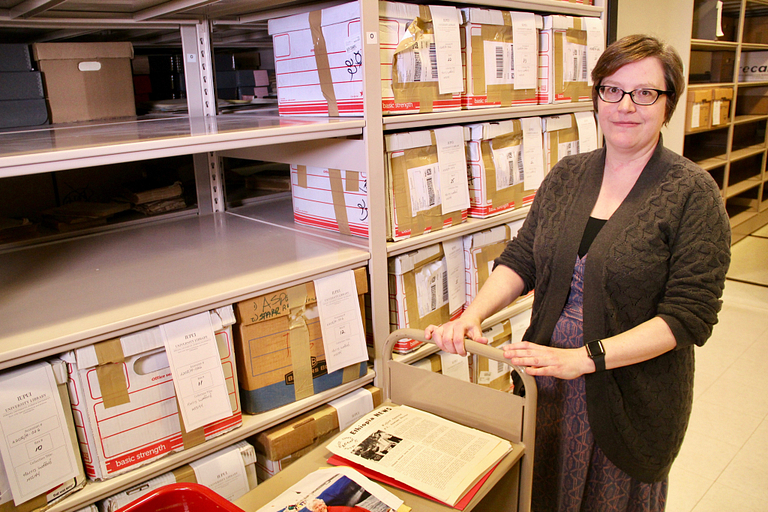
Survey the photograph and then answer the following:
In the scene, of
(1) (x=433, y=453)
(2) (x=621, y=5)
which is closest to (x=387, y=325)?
(1) (x=433, y=453)

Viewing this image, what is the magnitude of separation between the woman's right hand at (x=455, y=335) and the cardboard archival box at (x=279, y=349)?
0.37m

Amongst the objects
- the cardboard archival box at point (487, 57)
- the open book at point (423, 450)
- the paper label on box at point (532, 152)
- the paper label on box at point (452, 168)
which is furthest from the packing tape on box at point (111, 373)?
the paper label on box at point (532, 152)

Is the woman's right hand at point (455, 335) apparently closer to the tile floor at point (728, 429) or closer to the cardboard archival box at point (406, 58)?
the cardboard archival box at point (406, 58)

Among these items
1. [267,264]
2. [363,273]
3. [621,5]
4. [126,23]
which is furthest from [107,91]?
[621,5]

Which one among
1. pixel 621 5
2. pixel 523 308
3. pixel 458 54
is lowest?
pixel 523 308

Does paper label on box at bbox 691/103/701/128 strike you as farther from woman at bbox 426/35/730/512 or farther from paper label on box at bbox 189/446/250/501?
paper label on box at bbox 189/446/250/501

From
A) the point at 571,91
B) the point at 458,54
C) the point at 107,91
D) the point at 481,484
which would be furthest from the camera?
the point at 571,91

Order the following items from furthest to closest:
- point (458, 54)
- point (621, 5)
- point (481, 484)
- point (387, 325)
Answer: point (621, 5), point (458, 54), point (387, 325), point (481, 484)

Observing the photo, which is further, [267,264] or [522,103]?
[522,103]

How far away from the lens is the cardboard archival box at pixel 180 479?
130cm

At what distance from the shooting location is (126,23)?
79.1 inches

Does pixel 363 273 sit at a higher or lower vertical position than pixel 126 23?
lower

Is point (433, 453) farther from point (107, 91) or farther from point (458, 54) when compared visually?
point (107, 91)

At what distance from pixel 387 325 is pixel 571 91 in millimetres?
1382
